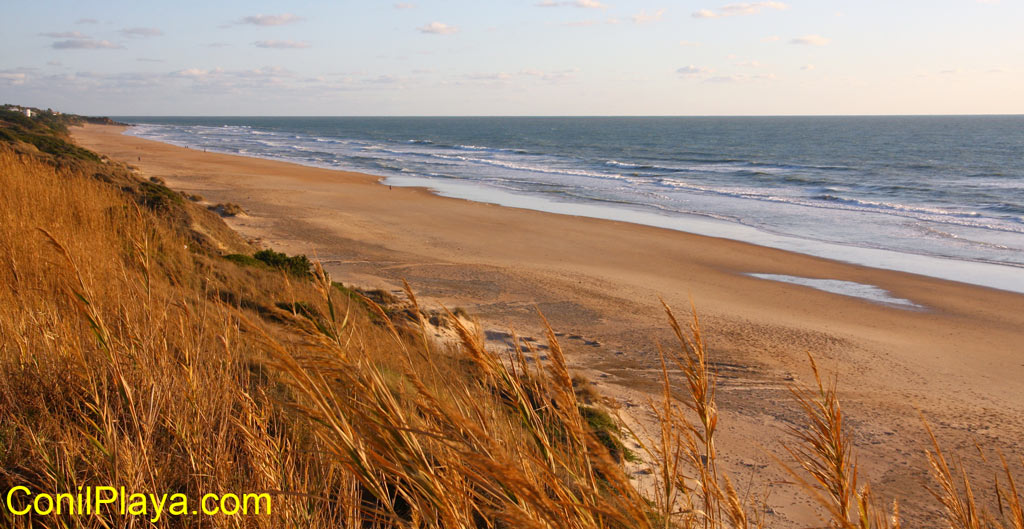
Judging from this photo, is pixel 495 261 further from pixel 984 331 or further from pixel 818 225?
pixel 818 225

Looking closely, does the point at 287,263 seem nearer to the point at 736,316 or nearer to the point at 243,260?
the point at 243,260

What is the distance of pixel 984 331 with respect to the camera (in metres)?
13.5

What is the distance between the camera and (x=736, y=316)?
1391 centimetres

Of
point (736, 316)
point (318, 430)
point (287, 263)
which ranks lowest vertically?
point (736, 316)

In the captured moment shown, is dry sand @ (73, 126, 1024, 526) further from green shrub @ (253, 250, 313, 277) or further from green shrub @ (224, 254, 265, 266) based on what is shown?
green shrub @ (224, 254, 265, 266)

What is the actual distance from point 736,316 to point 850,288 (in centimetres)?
460

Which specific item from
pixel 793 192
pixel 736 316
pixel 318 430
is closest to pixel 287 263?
pixel 736 316

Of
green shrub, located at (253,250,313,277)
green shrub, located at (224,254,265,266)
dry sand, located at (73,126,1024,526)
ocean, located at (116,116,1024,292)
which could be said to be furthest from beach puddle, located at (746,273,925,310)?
green shrub, located at (224,254,265,266)

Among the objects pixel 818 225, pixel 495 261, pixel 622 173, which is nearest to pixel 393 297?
pixel 495 261

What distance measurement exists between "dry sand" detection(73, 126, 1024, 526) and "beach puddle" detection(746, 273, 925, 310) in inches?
13.3

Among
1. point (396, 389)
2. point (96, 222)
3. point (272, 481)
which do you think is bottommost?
point (396, 389)

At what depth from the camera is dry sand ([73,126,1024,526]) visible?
8.59 m

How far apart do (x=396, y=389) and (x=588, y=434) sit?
3135mm

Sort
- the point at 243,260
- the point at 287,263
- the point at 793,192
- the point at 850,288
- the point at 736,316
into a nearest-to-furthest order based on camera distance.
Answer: the point at 243,260
the point at 287,263
the point at 736,316
the point at 850,288
the point at 793,192
